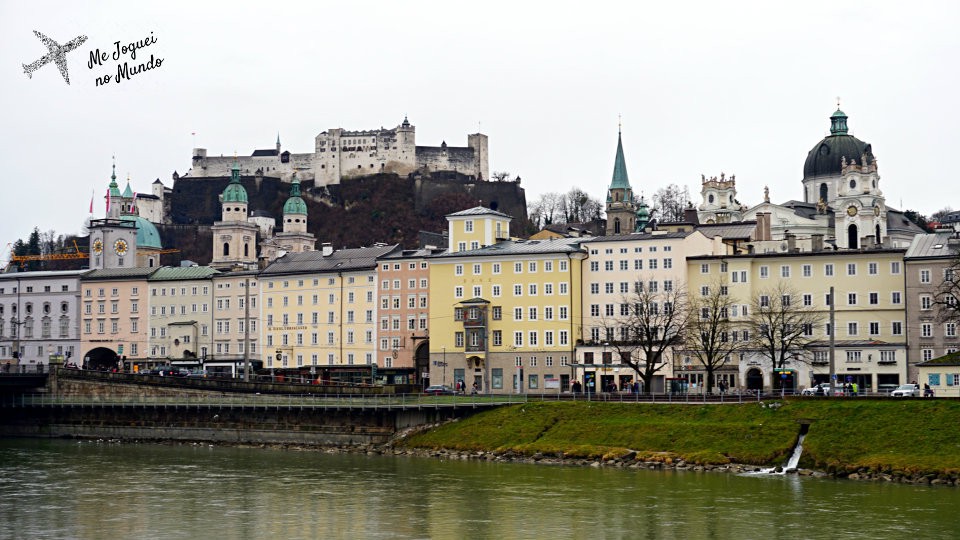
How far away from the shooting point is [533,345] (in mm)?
98938

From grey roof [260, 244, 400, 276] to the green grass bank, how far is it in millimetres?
35009

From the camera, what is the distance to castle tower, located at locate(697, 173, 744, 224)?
144 metres

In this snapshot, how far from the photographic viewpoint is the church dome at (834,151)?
14825 cm

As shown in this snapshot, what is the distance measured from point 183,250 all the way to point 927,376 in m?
143

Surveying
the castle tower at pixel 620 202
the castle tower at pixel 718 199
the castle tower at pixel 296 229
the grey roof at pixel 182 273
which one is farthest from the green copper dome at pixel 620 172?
the grey roof at pixel 182 273

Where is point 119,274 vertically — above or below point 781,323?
above

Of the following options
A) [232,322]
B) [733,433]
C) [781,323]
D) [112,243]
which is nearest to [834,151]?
[781,323]

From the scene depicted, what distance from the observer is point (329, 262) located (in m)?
115

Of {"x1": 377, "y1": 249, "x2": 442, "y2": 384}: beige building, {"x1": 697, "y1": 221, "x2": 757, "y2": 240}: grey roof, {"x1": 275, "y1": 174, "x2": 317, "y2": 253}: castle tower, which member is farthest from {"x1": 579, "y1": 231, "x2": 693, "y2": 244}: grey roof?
{"x1": 275, "y1": 174, "x2": 317, "y2": 253}: castle tower

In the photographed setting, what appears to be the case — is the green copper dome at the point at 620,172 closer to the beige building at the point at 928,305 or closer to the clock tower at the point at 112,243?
the clock tower at the point at 112,243

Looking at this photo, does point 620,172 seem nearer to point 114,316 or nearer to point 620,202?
point 620,202

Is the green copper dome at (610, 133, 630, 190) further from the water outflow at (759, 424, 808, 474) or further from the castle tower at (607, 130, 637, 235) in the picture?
the water outflow at (759, 424, 808, 474)

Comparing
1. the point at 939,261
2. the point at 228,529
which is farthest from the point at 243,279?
the point at 228,529

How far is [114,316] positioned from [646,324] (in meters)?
56.0
